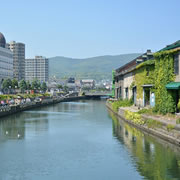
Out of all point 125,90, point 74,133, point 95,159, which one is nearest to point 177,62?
point 74,133

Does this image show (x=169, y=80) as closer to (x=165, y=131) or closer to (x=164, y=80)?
(x=164, y=80)

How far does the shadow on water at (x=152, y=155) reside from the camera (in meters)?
32.6

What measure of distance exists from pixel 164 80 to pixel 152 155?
19864mm

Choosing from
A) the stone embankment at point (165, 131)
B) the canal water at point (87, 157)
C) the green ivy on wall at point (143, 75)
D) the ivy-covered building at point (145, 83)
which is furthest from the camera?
the green ivy on wall at point (143, 75)

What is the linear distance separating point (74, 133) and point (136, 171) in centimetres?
2607

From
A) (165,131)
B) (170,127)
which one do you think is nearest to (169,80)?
(165,131)

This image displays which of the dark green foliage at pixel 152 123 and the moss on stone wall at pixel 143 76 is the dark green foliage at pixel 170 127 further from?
→ the moss on stone wall at pixel 143 76

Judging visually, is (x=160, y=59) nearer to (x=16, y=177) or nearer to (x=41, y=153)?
(x=41, y=153)

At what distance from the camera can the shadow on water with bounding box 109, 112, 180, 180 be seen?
107 feet

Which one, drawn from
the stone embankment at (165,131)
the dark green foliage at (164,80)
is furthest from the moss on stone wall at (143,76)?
the stone embankment at (165,131)

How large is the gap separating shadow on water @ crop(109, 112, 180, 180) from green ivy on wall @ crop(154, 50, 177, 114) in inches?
226

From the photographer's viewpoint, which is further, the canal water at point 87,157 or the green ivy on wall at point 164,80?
the green ivy on wall at point 164,80

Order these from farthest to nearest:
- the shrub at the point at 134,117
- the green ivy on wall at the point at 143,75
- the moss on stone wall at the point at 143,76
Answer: the moss on stone wall at the point at 143,76 < the green ivy on wall at the point at 143,75 < the shrub at the point at 134,117

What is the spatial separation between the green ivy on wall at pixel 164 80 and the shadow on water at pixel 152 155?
574 centimetres
